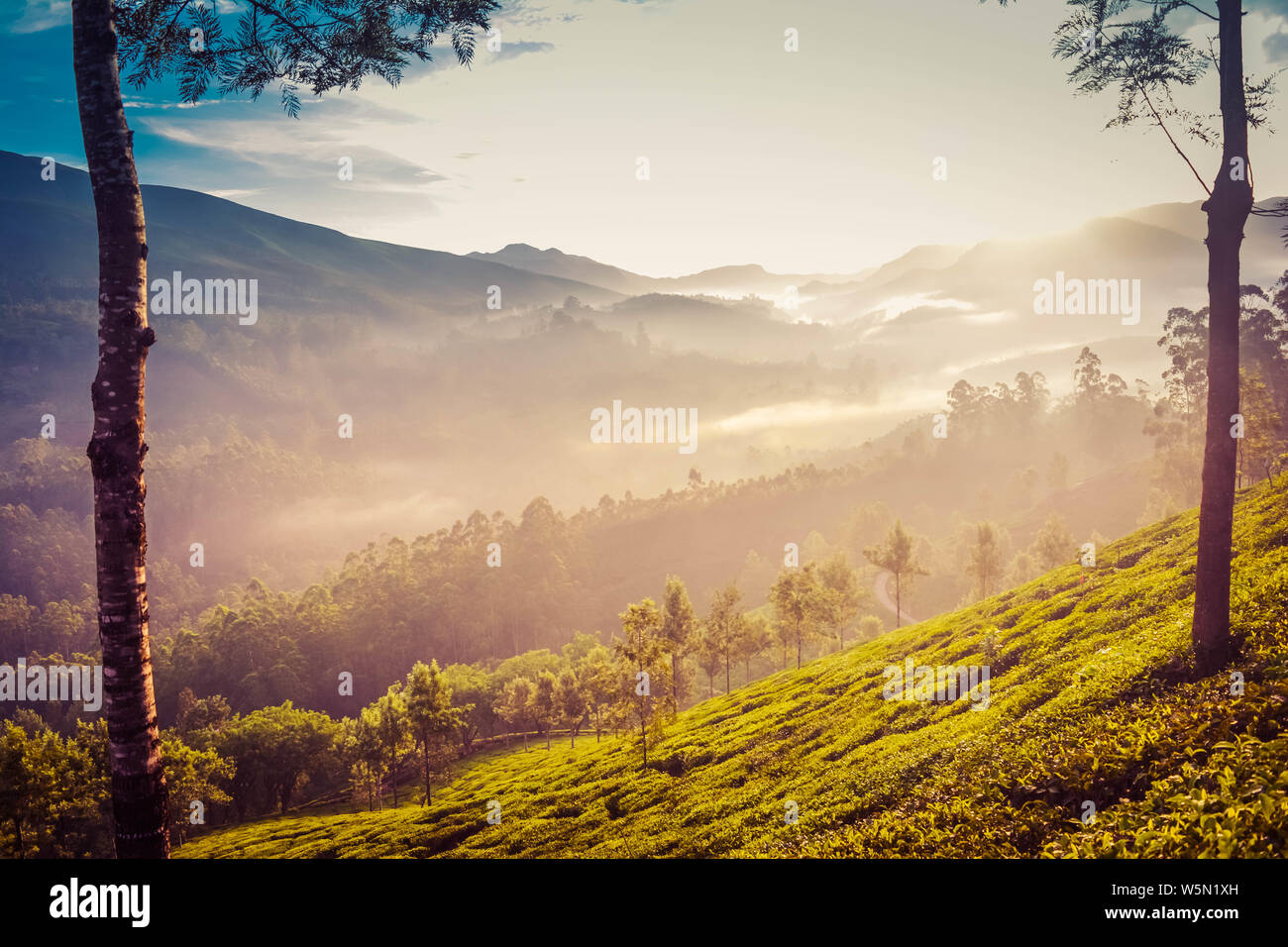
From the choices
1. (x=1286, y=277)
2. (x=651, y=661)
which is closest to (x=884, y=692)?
(x=651, y=661)

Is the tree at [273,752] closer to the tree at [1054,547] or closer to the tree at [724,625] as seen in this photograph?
the tree at [724,625]

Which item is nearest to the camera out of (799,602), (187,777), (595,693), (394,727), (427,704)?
(427,704)

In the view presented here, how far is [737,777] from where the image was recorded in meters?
27.4

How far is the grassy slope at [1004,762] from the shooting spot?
377 inches

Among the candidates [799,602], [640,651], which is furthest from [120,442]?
[799,602]

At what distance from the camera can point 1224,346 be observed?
12.6 metres

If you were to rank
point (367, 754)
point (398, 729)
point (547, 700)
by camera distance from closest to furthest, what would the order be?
point (398, 729), point (367, 754), point (547, 700)

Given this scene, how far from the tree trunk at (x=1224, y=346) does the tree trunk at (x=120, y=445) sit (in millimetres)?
19069

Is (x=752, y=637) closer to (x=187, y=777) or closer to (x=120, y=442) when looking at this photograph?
(x=187, y=777)

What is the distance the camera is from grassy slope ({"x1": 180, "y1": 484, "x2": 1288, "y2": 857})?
9570 millimetres

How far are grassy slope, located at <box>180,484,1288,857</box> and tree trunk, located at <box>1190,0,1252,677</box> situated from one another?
36.3 inches

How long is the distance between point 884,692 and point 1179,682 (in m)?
21.0

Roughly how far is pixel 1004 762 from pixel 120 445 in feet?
60.0

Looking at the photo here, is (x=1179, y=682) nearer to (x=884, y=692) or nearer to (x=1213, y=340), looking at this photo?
(x=1213, y=340)
